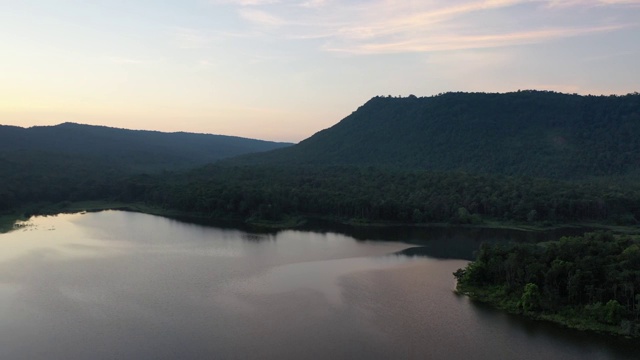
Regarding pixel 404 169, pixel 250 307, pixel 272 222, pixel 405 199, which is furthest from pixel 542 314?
pixel 404 169

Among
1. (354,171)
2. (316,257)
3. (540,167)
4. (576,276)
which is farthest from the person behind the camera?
(540,167)

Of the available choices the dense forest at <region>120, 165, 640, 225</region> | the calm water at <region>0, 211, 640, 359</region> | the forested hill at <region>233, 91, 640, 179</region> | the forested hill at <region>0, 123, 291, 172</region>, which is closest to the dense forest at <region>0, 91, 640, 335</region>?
the dense forest at <region>120, 165, 640, 225</region>

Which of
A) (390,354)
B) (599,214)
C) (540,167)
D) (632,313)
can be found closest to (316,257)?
(390,354)

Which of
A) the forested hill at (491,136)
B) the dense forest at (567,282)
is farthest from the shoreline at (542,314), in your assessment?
the forested hill at (491,136)

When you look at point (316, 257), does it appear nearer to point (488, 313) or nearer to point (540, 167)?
point (488, 313)

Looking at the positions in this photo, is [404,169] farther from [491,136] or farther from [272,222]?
[272,222]

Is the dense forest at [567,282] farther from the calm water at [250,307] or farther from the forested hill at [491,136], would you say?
the forested hill at [491,136]
